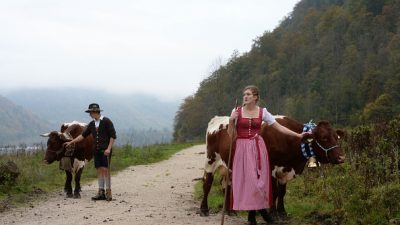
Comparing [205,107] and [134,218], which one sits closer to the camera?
[134,218]

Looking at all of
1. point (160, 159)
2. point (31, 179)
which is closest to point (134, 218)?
point (31, 179)

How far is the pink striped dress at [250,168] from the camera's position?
25.9 ft

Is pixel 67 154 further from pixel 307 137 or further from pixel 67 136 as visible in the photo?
pixel 307 137

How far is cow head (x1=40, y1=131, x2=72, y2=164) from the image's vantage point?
1318cm

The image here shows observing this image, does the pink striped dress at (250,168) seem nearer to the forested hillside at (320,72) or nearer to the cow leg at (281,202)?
the cow leg at (281,202)

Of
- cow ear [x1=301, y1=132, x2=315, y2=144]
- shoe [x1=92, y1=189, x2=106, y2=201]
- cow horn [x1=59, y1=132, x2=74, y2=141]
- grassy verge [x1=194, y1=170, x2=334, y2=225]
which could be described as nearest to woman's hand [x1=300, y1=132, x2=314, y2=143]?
cow ear [x1=301, y1=132, x2=315, y2=144]

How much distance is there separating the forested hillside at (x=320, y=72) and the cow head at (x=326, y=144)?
168 ft

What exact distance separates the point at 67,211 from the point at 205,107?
224 feet

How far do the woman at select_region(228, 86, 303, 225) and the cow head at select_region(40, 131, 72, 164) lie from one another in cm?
667

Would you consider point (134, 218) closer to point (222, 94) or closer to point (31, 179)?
point (31, 179)

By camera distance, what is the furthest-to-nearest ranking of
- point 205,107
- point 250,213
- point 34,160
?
point 205,107
point 34,160
point 250,213

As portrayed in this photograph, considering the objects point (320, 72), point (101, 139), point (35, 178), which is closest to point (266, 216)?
point (101, 139)

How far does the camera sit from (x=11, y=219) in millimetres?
9867

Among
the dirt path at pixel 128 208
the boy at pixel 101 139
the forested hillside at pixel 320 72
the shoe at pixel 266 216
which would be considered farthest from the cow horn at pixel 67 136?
the forested hillside at pixel 320 72
